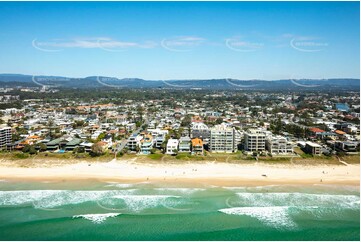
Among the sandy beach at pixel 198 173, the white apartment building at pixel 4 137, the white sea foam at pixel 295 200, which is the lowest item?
the white sea foam at pixel 295 200

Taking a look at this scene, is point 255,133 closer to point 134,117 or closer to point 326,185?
point 326,185

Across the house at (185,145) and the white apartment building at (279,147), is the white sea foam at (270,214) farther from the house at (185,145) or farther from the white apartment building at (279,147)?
the house at (185,145)

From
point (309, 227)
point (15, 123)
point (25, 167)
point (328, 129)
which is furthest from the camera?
point (15, 123)

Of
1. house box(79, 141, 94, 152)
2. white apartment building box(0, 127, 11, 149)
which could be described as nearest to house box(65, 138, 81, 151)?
house box(79, 141, 94, 152)

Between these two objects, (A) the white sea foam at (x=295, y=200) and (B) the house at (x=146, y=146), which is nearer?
(A) the white sea foam at (x=295, y=200)

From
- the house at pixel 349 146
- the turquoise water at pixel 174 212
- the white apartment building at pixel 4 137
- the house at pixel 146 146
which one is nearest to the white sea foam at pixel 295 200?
the turquoise water at pixel 174 212

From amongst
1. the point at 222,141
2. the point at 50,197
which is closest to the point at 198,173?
the point at 222,141

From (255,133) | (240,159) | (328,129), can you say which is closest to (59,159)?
(240,159)
